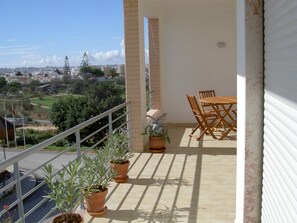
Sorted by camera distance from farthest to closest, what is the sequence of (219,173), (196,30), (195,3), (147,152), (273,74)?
(196,30), (195,3), (147,152), (219,173), (273,74)

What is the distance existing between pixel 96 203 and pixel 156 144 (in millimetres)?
2453

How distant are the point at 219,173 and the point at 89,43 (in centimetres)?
2983

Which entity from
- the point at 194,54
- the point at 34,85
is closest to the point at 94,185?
the point at 194,54

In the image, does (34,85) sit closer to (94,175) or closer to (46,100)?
(46,100)

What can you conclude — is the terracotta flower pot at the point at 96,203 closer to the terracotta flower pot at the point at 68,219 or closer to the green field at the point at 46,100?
the terracotta flower pot at the point at 68,219

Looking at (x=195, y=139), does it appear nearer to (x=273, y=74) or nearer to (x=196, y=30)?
(x=196, y=30)

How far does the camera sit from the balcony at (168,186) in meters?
2.86

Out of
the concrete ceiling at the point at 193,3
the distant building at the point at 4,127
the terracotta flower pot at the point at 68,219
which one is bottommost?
the distant building at the point at 4,127

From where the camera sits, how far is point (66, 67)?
1766 cm

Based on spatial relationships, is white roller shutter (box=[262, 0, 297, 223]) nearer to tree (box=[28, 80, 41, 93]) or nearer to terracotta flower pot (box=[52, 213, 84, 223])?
terracotta flower pot (box=[52, 213, 84, 223])

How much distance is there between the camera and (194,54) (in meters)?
7.70

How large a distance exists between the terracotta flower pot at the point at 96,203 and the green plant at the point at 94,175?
0.05 meters

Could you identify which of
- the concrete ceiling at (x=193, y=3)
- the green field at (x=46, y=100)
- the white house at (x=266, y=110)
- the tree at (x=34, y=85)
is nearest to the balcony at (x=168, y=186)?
the white house at (x=266, y=110)

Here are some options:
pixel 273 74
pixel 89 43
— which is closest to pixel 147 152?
pixel 273 74
